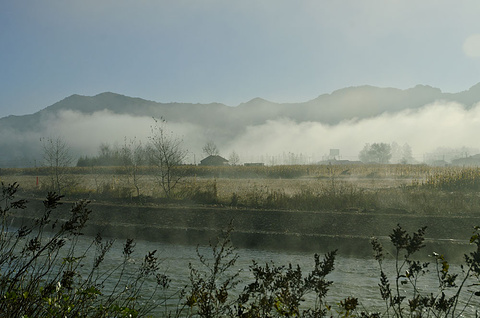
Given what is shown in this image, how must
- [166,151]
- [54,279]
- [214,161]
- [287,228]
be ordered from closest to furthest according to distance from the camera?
[54,279] → [287,228] → [166,151] → [214,161]

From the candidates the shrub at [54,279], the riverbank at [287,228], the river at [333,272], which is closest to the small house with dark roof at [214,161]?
the riverbank at [287,228]

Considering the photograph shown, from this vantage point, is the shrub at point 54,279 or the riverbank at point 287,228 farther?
the riverbank at point 287,228

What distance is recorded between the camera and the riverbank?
15.2 metres

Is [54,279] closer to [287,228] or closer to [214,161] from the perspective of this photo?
[287,228]

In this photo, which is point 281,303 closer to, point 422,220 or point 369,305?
point 369,305

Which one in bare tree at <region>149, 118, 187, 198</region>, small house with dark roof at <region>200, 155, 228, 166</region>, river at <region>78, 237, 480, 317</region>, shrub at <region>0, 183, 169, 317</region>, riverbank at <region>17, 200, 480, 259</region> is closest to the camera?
shrub at <region>0, 183, 169, 317</region>

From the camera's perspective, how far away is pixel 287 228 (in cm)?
1762

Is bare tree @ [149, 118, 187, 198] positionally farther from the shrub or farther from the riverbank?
the shrub

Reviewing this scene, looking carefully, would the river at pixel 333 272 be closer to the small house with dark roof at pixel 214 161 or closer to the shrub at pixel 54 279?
the shrub at pixel 54 279

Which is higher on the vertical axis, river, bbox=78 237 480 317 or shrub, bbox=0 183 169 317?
A: shrub, bbox=0 183 169 317

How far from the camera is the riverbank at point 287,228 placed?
1525 cm

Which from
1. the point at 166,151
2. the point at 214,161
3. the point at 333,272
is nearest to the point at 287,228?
the point at 333,272

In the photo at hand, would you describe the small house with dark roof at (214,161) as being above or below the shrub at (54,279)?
above

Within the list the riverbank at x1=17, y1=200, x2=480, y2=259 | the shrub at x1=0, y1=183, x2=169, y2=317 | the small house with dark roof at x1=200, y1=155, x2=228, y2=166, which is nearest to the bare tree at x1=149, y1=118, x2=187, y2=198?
the riverbank at x1=17, y1=200, x2=480, y2=259
